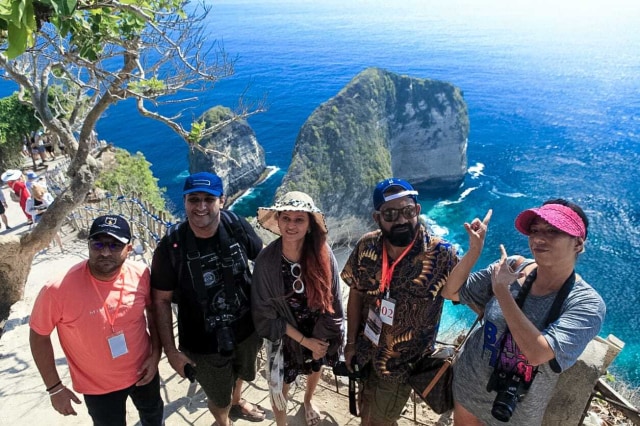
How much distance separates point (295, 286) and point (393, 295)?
2.51 feet

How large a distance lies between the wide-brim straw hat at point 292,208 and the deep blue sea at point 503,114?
1614 centimetres

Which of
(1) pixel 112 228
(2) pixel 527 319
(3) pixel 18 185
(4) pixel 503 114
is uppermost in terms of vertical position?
(1) pixel 112 228

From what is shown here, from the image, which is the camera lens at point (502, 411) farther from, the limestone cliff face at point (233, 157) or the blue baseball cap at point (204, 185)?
the limestone cliff face at point (233, 157)

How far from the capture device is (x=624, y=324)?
27016mm

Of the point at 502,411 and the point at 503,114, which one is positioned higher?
the point at 502,411

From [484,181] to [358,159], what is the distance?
15.6m

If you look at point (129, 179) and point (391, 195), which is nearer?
point (391, 195)

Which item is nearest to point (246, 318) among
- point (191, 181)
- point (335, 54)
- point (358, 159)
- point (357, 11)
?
point (191, 181)

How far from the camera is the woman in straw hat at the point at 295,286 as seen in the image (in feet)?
10.4

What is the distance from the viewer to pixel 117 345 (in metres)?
3.11

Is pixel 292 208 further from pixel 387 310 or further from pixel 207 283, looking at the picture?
pixel 387 310

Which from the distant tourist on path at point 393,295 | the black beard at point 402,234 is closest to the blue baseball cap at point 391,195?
the distant tourist on path at point 393,295

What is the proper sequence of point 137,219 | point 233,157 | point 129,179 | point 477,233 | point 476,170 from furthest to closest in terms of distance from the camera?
point 476,170
point 233,157
point 129,179
point 137,219
point 477,233

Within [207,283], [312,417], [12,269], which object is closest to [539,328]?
[207,283]
